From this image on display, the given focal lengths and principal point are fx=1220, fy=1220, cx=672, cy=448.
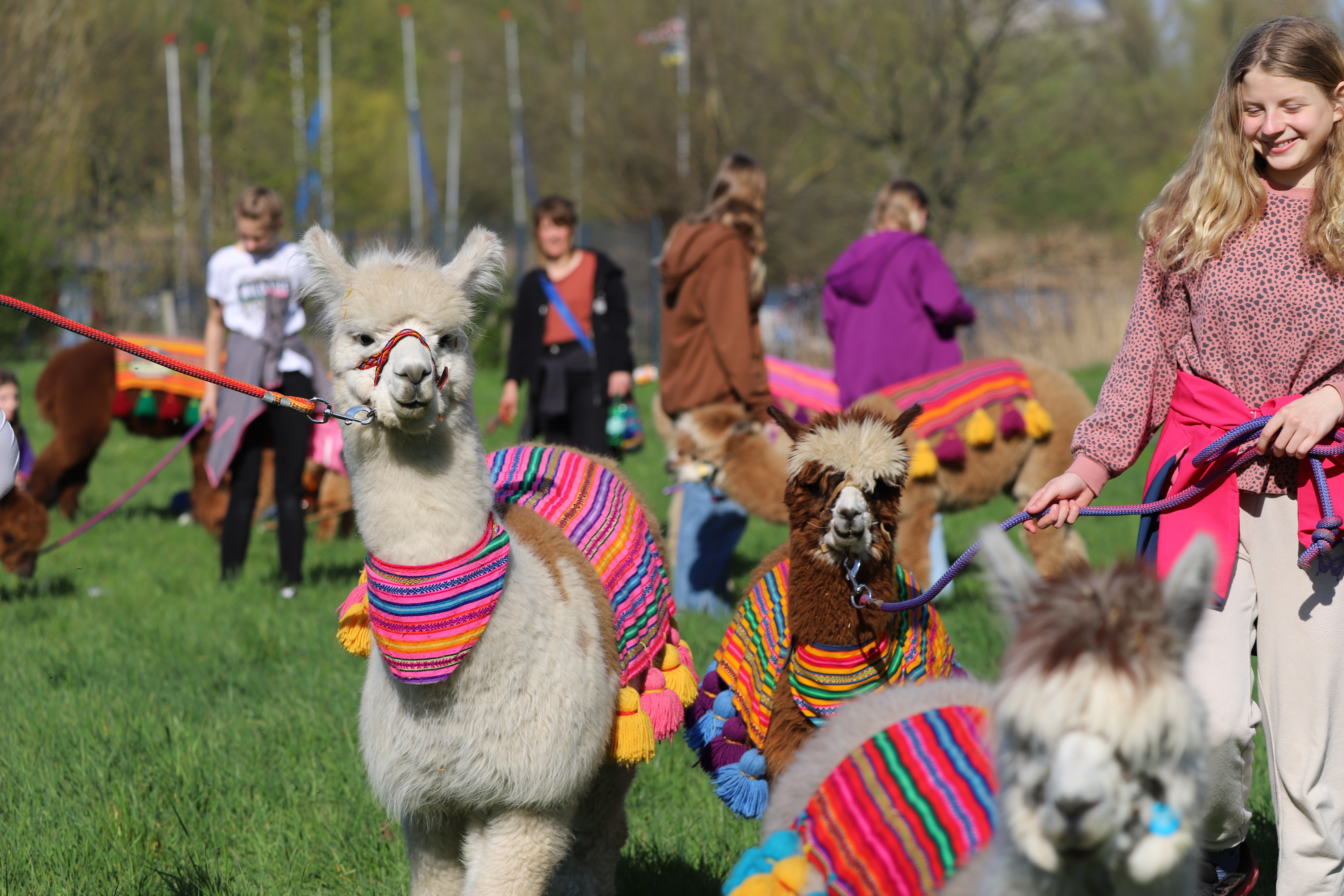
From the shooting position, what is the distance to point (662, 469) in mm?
10438

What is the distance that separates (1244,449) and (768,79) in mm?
19540

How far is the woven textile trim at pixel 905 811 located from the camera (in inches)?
75.6

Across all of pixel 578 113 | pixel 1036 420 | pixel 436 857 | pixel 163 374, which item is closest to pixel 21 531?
pixel 163 374

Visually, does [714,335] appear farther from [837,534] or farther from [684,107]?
[684,107]

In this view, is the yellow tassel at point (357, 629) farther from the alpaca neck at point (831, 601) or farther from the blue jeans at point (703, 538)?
the blue jeans at point (703, 538)

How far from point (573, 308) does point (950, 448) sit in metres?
2.05

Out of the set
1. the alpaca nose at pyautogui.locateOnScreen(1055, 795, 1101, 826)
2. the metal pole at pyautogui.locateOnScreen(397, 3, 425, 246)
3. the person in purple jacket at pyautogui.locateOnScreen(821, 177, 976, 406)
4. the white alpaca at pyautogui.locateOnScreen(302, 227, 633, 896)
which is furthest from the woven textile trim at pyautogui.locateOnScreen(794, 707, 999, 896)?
the metal pole at pyautogui.locateOnScreen(397, 3, 425, 246)

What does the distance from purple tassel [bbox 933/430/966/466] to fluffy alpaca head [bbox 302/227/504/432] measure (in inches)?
141

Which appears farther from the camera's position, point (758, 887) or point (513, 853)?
point (513, 853)

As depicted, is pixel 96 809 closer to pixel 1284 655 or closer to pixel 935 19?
pixel 1284 655

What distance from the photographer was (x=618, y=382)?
20.4 feet

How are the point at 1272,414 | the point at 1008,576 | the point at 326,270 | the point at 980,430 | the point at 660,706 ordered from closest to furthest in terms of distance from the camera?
the point at 1008,576
the point at 1272,414
the point at 326,270
the point at 660,706
the point at 980,430

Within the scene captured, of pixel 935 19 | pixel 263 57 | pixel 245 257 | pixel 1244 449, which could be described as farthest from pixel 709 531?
pixel 263 57

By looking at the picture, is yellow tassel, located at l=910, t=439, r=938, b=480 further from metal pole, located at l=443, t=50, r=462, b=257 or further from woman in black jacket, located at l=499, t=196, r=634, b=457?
metal pole, located at l=443, t=50, r=462, b=257
